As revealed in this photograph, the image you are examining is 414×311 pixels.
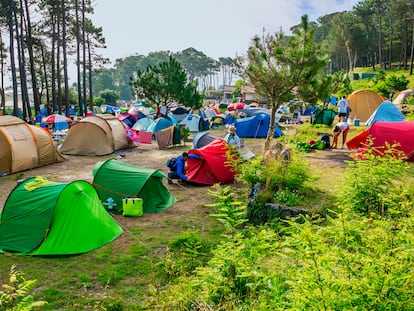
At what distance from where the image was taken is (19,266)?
5602 millimetres

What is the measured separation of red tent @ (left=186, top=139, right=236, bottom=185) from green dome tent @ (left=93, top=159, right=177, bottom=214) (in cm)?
204

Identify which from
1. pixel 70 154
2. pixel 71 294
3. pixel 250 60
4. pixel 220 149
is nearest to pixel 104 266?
pixel 71 294

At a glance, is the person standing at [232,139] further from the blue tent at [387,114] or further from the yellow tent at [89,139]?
the blue tent at [387,114]

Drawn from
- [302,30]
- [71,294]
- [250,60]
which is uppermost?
[302,30]

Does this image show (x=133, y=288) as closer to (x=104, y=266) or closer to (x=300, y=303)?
(x=104, y=266)

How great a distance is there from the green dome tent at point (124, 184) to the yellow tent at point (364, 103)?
17.4 meters

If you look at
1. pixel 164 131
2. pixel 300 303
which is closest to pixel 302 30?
pixel 164 131

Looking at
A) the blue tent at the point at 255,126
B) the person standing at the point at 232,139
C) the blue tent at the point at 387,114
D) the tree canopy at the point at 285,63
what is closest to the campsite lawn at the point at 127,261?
the person standing at the point at 232,139

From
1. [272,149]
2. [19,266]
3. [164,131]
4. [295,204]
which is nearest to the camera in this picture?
[19,266]

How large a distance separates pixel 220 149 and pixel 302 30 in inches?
182

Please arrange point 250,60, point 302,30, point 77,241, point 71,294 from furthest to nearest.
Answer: point 250,60 → point 302,30 → point 77,241 → point 71,294

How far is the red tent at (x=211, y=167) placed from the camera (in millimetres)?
10156

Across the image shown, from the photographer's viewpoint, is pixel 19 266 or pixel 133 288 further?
pixel 19 266

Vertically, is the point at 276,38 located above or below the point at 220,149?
above
